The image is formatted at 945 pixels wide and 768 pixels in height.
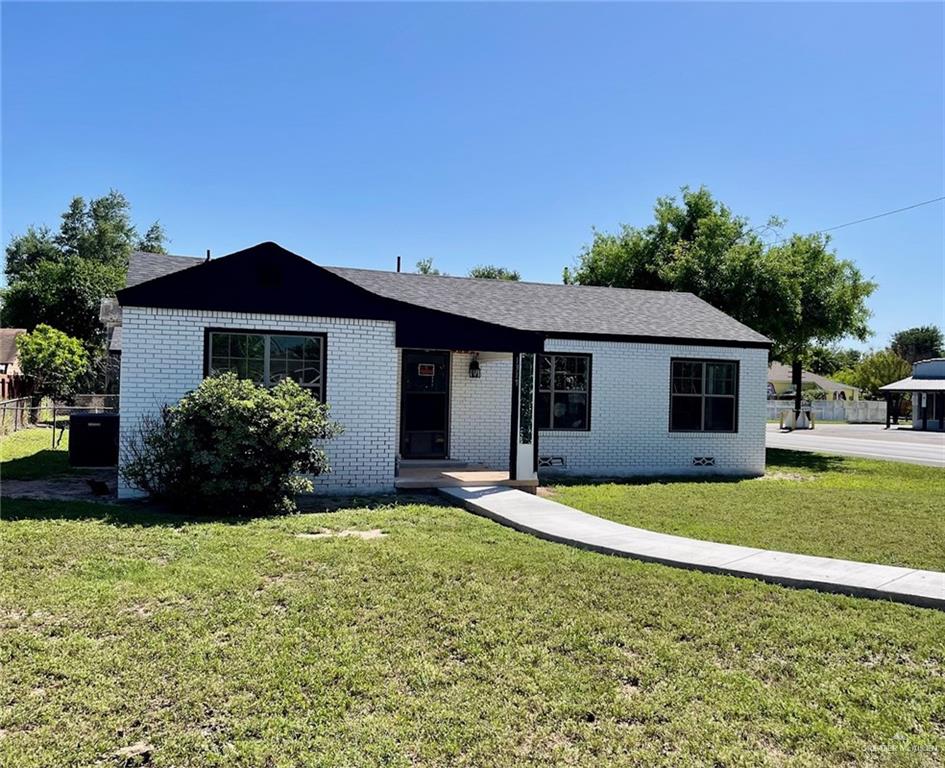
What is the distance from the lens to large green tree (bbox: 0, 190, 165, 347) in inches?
1603

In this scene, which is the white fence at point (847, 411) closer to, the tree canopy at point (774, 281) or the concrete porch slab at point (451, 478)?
the tree canopy at point (774, 281)

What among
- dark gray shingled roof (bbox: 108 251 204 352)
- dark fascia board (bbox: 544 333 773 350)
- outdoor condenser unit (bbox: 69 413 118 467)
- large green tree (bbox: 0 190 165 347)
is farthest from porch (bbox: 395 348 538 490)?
large green tree (bbox: 0 190 165 347)

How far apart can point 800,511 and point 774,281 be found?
12.3 m

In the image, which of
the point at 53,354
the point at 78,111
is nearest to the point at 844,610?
the point at 78,111

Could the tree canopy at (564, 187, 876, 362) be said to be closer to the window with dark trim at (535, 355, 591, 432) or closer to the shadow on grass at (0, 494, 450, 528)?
the window with dark trim at (535, 355, 591, 432)

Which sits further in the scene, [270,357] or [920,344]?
[920,344]

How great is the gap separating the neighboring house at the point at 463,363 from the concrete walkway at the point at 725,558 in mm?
2659

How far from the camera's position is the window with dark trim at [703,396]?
48.2ft

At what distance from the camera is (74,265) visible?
4144 cm

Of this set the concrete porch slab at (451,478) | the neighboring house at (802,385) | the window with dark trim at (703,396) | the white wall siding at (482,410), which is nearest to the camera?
the concrete porch slab at (451,478)

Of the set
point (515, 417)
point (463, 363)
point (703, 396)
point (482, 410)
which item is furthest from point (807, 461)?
point (515, 417)

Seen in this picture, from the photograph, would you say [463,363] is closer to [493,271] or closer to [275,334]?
[275,334]

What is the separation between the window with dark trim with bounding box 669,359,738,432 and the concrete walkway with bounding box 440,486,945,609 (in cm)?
635

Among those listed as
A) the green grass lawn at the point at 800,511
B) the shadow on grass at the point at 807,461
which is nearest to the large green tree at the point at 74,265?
the shadow on grass at the point at 807,461
